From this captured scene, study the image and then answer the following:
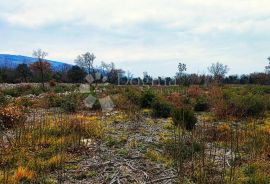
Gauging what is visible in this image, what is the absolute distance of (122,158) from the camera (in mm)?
6391

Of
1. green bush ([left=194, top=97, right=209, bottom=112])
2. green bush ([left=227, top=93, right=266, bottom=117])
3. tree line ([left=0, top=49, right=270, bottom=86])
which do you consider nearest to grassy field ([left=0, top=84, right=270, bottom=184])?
green bush ([left=227, top=93, right=266, bottom=117])

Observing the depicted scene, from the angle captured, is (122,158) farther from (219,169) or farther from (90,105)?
(90,105)

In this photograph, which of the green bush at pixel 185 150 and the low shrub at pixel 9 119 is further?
the low shrub at pixel 9 119

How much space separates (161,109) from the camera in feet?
38.5

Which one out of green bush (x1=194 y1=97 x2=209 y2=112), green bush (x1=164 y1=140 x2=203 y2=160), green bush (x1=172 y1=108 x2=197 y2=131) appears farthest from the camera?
green bush (x1=194 y1=97 x2=209 y2=112)

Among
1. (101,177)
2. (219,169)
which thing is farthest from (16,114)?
(219,169)

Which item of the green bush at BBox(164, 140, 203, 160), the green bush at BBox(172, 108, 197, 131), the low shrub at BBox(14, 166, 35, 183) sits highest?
the green bush at BBox(172, 108, 197, 131)

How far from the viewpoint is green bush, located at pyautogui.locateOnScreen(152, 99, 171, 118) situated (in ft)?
38.0

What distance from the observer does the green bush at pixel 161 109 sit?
456 inches

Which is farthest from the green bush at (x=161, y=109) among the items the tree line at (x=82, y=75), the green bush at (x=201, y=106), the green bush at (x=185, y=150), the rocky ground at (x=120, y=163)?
the tree line at (x=82, y=75)

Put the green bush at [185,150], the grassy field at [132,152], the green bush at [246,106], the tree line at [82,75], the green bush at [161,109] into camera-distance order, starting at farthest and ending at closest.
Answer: the tree line at [82,75], the green bush at [161,109], the green bush at [246,106], the green bush at [185,150], the grassy field at [132,152]

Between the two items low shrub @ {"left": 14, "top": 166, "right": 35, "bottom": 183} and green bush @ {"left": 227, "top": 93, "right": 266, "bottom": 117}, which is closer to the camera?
low shrub @ {"left": 14, "top": 166, "right": 35, "bottom": 183}

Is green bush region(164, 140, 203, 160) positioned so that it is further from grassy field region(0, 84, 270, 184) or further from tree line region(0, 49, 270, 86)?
tree line region(0, 49, 270, 86)

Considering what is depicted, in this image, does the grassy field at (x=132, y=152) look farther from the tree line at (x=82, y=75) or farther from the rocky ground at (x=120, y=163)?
the tree line at (x=82, y=75)
